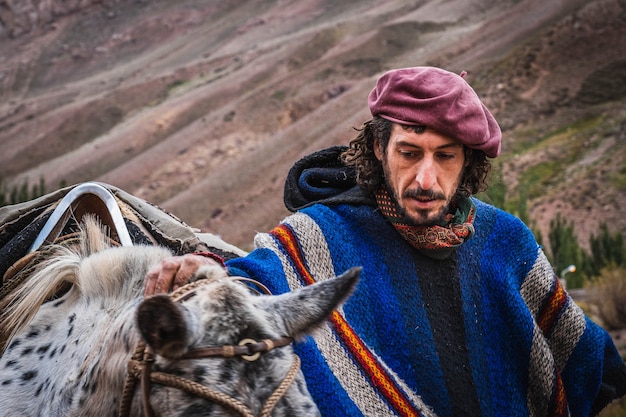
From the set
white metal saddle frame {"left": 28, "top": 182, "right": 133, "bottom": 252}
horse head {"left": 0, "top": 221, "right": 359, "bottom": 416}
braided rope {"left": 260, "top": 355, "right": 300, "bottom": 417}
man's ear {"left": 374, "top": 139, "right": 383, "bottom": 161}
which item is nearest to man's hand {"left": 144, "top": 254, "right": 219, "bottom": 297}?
horse head {"left": 0, "top": 221, "right": 359, "bottom": 416}

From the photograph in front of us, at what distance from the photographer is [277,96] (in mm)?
27484

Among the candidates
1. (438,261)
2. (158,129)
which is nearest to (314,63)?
(158,129)

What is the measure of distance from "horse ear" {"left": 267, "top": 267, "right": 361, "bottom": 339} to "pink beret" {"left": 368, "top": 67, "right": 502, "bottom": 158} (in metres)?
0.74

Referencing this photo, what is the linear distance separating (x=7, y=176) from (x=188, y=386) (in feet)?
91.7

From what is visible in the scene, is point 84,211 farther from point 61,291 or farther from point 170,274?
point 170,274

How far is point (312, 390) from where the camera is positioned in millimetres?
1875

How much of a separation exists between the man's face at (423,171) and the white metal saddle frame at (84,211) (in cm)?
85

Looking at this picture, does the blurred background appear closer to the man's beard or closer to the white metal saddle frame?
the man's beard

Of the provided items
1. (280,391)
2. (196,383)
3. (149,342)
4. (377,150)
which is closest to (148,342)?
(149,342)

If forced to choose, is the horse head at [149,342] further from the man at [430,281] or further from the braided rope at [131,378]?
the man at [430,281]

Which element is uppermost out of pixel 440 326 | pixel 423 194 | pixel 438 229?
pixel 423 194

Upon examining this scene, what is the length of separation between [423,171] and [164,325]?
1.06 meters

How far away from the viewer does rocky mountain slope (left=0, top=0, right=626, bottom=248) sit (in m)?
18.9

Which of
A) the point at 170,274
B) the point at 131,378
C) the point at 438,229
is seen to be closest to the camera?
the point at 131,378
